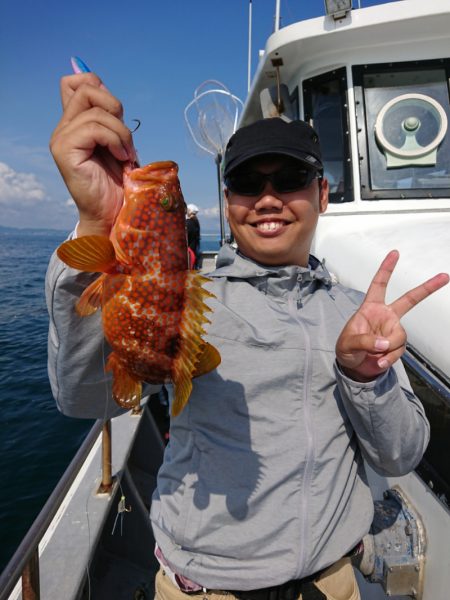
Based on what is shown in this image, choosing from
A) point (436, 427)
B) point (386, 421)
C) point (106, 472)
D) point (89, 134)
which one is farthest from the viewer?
point (106, 472)

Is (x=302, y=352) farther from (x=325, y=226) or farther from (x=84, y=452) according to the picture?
(x=325, y=226)

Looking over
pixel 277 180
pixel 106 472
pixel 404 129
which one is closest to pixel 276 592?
pixel 277 180

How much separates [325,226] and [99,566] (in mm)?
4581

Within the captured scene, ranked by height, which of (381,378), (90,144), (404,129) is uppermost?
(404,129)

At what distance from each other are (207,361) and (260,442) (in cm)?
53

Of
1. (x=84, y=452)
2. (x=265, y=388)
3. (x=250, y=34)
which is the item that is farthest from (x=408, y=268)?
(x=250, y=34)

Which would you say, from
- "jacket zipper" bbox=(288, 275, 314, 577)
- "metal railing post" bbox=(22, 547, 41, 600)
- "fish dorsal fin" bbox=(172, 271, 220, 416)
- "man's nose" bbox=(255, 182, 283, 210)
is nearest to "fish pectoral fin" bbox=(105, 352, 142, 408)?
"fish dorsal fin" bbox=(172, 271, 220, 416)

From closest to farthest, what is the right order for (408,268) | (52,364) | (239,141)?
(52,364) < (239,141) < (408,268)

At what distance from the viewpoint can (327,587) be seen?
199cm

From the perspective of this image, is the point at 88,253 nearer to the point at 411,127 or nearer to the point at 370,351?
the point at 370,351

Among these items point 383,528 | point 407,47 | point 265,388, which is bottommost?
point 383,528

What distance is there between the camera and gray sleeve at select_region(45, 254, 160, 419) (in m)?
1.64

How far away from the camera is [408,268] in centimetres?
299

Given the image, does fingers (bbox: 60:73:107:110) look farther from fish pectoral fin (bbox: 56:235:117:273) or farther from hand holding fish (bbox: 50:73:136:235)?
fish pectoral fin (bbox: 56:235:117:273)
